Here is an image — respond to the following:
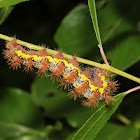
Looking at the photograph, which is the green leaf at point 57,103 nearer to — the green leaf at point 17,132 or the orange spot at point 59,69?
the green leaf at point 17,132

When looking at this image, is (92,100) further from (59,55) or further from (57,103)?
(57,103)

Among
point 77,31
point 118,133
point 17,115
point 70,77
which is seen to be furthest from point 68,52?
point 17,115

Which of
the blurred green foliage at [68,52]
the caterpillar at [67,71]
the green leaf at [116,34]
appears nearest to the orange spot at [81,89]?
the caterpillar at [67,71]

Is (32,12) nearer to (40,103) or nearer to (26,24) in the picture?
(26,24)

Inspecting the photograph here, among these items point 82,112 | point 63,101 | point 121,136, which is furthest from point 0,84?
point 121,136

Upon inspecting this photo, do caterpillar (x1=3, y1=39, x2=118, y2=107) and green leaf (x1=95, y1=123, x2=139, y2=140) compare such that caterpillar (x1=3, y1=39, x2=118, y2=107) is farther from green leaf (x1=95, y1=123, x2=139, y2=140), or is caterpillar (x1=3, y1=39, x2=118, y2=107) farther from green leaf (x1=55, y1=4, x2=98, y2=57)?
green leaf (x1=95, y1=123, x2=139, y2=140)

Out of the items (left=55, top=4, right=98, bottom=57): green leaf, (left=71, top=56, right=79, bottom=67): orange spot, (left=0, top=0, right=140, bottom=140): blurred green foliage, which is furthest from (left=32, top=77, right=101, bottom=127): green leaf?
(left=71, top=56, right=79, bottom=67): orange spot

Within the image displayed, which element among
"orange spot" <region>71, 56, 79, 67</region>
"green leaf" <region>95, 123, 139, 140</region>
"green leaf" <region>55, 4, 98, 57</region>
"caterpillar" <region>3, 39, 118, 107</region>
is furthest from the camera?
"green leaf" <region>95, 123, 139, 140</region>
